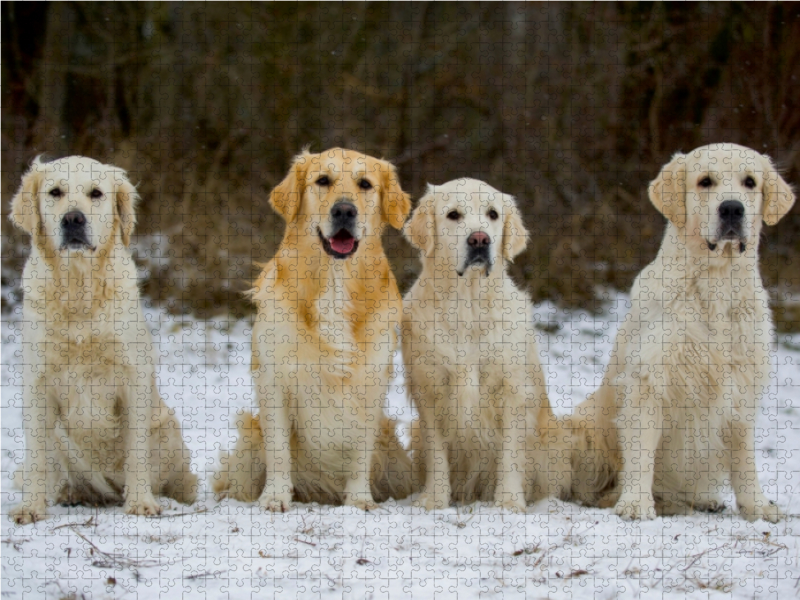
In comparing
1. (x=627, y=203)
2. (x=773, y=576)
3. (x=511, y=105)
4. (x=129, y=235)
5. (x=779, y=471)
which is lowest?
(x=773, y=576)

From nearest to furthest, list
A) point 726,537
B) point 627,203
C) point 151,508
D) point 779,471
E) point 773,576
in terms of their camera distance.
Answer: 1. point 773,576
2. point 726,537
3. point 151,508
4. point 779,471
5. point 627,203

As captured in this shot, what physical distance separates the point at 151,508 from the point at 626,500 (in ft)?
6.89

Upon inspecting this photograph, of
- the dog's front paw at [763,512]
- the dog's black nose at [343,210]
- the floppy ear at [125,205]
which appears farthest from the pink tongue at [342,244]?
the dog's front paw at [763,512]

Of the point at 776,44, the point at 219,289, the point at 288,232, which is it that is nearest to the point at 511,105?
the point at 776,44

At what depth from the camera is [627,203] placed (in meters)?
8.16

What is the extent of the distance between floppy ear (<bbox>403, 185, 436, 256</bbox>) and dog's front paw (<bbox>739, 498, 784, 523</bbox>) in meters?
1.86

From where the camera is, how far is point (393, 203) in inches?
158

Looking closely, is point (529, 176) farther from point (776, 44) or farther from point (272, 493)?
point (272, 493)

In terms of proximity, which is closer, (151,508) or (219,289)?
(151,508)

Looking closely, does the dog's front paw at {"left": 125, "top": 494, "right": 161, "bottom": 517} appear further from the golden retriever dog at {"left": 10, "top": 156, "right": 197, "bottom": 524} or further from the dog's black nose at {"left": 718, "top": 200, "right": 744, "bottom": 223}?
the dog's black nose at {"left": 718, "top": 200, "right": 744, "bottom": 223}

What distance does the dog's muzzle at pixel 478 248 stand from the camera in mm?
3789

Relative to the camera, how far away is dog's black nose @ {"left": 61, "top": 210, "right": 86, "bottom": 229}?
141 inches

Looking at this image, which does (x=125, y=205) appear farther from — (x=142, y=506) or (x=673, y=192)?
(x=673, y=192)

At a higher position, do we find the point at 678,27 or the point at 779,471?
the point at 678,27
